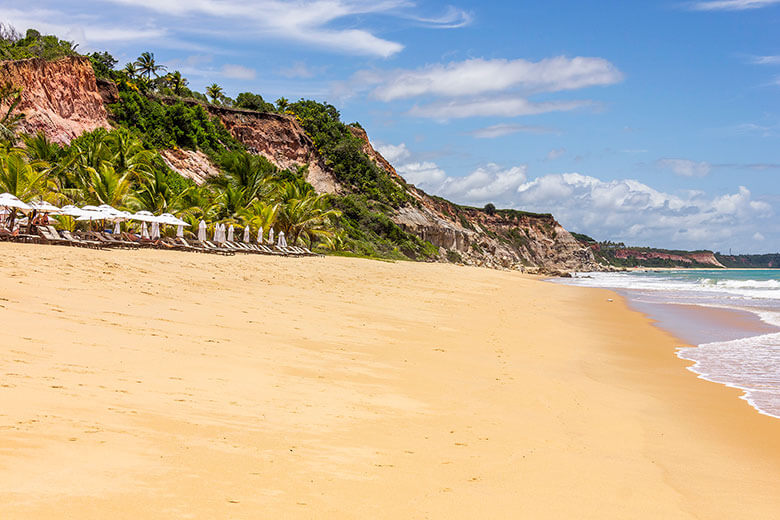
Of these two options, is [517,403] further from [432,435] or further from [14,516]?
[14,516]

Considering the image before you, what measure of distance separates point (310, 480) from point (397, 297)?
1394 cm

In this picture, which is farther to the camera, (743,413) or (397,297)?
(397,297)

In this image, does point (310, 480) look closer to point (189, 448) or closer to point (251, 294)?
point (189, 448)

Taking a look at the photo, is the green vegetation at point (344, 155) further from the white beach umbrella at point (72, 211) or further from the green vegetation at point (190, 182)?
the white beach umbrella at point (72, 211)

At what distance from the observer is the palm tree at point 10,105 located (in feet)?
121

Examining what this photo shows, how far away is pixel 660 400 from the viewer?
25.1 feet

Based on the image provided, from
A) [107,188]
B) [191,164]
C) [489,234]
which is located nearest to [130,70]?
[191,164]

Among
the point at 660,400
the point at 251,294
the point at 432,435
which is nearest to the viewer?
the point at 432,435

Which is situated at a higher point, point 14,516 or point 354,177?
point 354,177

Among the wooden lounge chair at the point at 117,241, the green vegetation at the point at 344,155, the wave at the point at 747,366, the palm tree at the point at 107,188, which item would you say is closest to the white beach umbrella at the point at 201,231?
the palm tree at the point at 107,188

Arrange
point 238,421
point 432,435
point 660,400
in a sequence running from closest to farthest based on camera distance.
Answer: point 238,421 → point 432,435 → point 660,400

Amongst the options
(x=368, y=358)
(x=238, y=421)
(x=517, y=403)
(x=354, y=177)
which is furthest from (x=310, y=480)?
(x=354, y=177)

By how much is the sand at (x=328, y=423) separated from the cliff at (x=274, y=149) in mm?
37461

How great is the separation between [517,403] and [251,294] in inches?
310
